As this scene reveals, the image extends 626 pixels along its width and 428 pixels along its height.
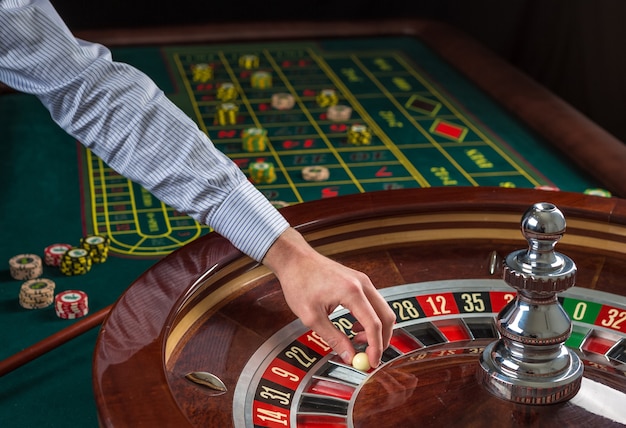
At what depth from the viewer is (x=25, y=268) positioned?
7.28 ft

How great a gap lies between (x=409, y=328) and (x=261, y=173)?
3.97ft

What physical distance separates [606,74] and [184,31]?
7.43 feet

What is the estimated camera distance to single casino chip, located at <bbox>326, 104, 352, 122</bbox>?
345 cm

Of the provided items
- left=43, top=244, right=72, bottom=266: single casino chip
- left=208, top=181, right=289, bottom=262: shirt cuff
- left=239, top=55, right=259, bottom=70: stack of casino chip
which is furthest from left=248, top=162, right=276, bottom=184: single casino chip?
left=239, top=55, right=259, bottom=70: stack of casino chip

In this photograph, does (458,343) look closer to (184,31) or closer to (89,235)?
(89,235)

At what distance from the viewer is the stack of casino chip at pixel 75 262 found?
2.24 meters

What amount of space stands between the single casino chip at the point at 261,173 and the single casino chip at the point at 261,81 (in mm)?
1002

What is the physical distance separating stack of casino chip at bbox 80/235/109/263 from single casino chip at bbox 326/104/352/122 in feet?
4.37

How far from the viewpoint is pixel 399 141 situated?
3258 mm

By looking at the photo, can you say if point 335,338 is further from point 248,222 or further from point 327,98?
point 327,98

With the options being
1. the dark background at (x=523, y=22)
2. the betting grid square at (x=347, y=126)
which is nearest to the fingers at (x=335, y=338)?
the betting grid square at (x=347, y=126)

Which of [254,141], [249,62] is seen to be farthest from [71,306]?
[249,62]

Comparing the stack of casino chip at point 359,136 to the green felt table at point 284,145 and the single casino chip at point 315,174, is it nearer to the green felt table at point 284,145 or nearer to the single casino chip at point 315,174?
the green felt table at point 284,145

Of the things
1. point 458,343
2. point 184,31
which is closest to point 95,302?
point 458,343
